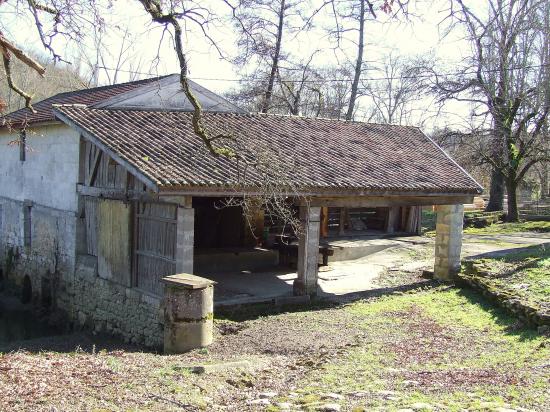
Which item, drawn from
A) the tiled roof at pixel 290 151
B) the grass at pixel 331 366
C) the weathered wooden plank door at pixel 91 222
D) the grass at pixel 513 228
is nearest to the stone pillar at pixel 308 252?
the grass at pixel 331 366

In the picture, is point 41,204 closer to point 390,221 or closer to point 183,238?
point 183,238

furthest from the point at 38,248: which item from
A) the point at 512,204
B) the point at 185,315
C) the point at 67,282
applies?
the point at 512,204

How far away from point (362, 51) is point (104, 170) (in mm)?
17584

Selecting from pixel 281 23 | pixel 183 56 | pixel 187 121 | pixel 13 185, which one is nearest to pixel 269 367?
pixel 183 56

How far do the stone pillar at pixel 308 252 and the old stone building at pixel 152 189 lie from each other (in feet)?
0.08

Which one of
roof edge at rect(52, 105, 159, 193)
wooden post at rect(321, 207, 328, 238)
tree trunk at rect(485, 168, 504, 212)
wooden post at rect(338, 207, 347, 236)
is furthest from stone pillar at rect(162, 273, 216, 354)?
tree trunk at rect(485, 168, 504, 212)

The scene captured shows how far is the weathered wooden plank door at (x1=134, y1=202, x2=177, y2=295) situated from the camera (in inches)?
478

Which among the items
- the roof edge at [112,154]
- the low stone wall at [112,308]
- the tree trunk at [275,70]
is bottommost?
the low stone wall at [112,308]

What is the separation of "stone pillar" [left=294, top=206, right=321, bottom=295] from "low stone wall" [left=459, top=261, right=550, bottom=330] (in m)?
3.75

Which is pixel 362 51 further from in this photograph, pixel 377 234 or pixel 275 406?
pixel 275 406

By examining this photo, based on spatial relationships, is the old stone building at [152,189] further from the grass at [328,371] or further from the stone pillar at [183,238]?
the grass at [328,371]

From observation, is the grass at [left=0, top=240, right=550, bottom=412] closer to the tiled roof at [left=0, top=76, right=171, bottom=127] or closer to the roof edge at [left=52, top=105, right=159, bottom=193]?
the roof edge at [left=52, top=105, right=159, bottom=193]

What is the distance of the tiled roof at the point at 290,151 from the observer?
12234 millimetres

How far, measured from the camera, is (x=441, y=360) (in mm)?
8844
